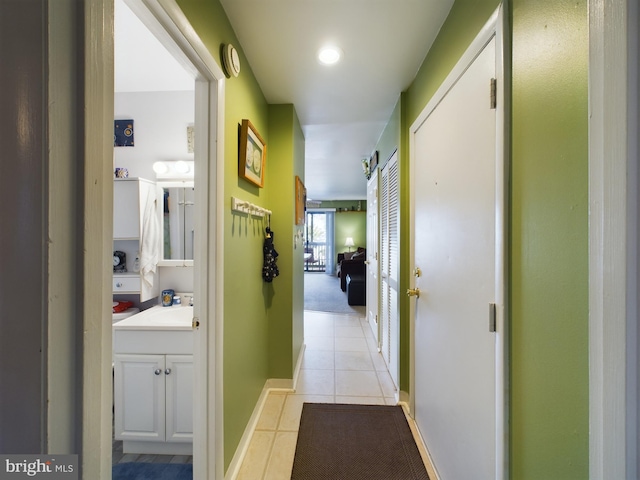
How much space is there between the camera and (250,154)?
155 cm

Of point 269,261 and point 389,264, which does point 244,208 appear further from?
point 389,264

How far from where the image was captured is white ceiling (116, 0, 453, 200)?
4.09ft

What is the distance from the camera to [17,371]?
1.29 feet

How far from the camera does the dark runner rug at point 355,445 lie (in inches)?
56.0

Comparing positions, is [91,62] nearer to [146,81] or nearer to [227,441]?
[227,441]

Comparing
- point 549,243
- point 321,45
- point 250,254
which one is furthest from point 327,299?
point 549,243

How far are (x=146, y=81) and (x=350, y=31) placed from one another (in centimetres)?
145

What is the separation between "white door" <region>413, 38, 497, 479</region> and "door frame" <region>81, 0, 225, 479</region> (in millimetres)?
1072

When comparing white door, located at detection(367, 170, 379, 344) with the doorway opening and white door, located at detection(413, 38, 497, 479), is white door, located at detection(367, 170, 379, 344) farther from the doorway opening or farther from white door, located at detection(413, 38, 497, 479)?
the doorway opening

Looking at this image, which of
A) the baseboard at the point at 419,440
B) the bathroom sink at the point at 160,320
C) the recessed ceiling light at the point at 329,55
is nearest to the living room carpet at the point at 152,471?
the bathroom sink at the point at 160,320

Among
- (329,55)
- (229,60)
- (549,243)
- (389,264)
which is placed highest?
(329,55)

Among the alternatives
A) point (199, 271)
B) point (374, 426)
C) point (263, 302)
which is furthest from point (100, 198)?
point (374, 426)

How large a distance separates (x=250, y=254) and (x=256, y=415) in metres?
1.13

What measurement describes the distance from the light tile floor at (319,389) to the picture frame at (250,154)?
163cm
